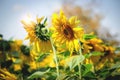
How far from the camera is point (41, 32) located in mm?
1785

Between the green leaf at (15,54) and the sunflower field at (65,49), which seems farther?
the green leaf at (15,54)

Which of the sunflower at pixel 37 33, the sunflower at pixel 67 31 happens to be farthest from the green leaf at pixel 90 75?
the sunflower at pixel 37 33

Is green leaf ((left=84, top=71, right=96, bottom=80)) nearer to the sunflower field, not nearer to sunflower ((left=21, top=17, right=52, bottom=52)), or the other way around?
the sunflower field

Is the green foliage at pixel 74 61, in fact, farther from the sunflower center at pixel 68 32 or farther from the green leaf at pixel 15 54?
the green leaf at pixel 15 54

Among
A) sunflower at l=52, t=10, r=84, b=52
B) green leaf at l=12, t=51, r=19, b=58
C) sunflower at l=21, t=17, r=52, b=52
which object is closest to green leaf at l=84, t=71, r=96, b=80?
sunflower at l=52, t=10, r=84, b=52

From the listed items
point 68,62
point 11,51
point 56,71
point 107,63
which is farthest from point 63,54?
point 11,51

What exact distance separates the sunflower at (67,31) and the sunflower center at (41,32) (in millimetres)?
112

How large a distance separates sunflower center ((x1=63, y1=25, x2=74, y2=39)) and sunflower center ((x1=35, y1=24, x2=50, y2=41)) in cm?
12

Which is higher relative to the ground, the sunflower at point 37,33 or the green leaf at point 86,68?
the sunflower at point 37,33

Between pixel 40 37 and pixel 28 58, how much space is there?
1.43 meters

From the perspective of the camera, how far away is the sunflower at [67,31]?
62.6 inches

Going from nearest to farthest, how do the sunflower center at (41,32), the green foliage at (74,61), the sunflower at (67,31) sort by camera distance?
the green foliage at (74,61) < the sunflower at (67,31) < the sunflower center at (41,32)

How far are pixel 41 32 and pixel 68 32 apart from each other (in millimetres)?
172

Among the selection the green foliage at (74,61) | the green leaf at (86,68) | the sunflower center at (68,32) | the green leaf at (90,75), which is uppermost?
the sunflower center at (68,32)
